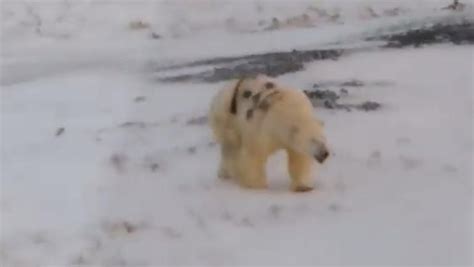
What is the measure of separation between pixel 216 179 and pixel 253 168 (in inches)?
17.2

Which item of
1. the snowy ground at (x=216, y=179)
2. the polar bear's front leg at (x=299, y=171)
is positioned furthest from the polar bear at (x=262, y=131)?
the snowy ground at (x=216, y=179)

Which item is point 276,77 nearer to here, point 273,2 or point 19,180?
point 19,180

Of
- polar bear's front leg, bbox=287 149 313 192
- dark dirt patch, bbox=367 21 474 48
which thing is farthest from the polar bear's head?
dark dirt patch, bbox=367 21 474 48

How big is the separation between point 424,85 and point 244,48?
11.4ft

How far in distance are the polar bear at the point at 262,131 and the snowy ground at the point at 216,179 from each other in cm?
13

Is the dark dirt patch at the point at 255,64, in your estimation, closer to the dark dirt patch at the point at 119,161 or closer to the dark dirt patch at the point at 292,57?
the dark dirt patch at the point at 292,57

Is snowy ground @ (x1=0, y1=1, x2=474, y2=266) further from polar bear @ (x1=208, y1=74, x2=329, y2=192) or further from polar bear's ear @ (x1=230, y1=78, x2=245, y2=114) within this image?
polar bear's ear @ (x1=230, y1=78, x2=245, y2=114)

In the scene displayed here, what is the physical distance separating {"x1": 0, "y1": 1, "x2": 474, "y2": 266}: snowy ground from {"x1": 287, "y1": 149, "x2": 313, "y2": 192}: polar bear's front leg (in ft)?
0.26

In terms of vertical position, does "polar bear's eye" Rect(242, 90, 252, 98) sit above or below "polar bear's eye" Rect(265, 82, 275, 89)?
below

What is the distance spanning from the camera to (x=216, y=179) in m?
7.27

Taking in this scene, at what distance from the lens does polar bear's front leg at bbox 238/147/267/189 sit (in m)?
6.87

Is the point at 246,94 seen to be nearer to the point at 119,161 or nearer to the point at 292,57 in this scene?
the point at 119,161

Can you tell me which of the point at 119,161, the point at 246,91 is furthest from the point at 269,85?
the point at 119,161

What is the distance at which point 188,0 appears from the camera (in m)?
16.3
